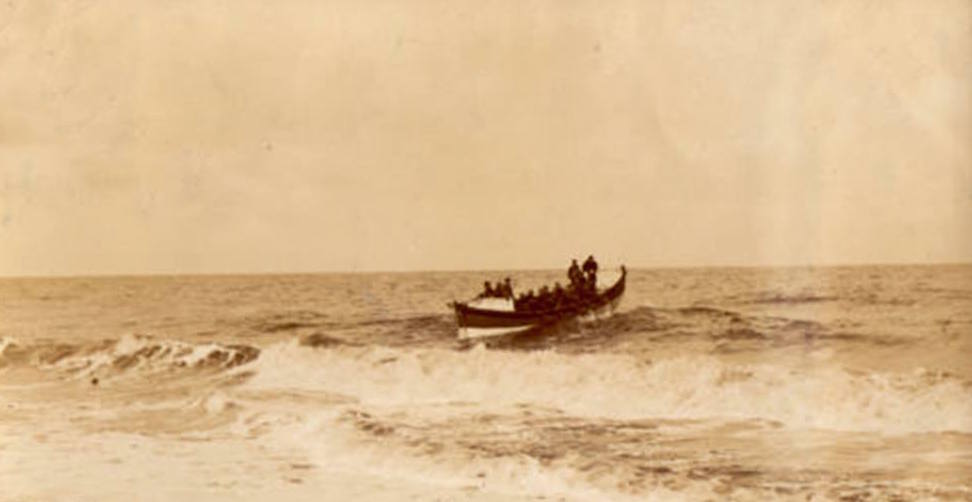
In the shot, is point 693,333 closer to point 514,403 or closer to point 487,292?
point 487,292

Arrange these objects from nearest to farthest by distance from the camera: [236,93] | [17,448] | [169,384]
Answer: [17,448]
[236,93]
[169,384]

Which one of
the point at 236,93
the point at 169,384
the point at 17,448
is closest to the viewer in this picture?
the point at 17,448

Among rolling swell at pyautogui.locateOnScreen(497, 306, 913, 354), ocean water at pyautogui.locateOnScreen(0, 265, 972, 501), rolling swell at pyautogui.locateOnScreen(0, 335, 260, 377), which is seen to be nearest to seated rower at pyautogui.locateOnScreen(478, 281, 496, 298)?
ocean water at pyautogui.locateOnScreen(0, 265, 972, 501)

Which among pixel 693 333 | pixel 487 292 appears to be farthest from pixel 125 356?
pixel 693 333

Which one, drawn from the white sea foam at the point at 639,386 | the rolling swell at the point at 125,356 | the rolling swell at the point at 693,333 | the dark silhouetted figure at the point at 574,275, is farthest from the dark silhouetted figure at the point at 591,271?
the rolling swell at the point at 125,356

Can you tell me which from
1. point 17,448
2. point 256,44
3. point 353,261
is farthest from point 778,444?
point 17,448

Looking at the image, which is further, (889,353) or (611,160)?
(889,353)

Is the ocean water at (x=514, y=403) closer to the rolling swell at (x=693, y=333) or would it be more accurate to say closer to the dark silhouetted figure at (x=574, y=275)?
the rolling swell at (x=693, y=333)

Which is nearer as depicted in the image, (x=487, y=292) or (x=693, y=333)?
(x=487, y=292)

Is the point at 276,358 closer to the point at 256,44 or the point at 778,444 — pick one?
the point at 256,44
